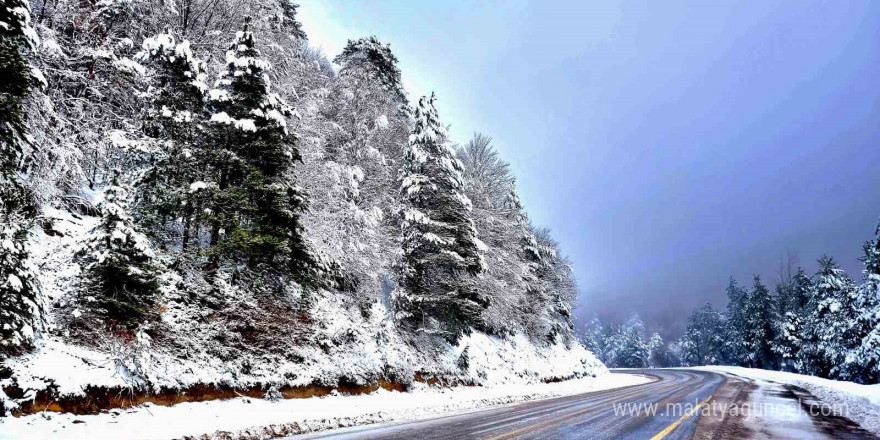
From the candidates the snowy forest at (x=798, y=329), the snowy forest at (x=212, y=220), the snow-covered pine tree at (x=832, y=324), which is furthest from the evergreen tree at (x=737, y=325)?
the snowy forest at (x=212, y=220)

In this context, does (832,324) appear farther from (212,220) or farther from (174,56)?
(174,56)

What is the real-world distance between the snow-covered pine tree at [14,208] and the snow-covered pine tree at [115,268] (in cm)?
153

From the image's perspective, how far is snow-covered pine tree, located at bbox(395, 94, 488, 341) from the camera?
1981 centimetres

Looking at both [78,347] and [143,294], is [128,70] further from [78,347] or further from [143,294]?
[78,347]

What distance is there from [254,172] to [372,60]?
18.8 meters

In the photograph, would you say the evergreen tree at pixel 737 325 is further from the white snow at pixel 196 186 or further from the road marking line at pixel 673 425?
the white snow at pixel 196 186

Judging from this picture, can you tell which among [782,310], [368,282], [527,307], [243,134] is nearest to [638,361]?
[782,310]

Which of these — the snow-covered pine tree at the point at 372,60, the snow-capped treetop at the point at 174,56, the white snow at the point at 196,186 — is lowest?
the white snow at the point at 196,186

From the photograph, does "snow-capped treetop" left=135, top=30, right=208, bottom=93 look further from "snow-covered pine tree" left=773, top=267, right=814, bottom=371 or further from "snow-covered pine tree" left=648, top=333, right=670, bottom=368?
"snow-covered pine tree" left=648, top=333, right=670, bottom=368

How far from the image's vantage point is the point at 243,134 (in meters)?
14.1

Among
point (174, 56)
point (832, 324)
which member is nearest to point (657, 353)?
point (832, 324)

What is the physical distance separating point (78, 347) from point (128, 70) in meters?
10.5

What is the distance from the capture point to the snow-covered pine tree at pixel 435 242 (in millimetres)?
19812

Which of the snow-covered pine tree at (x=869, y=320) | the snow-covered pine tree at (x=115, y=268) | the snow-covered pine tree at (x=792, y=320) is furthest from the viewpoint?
the snow-covered pine tree at (x=792, y=320)
